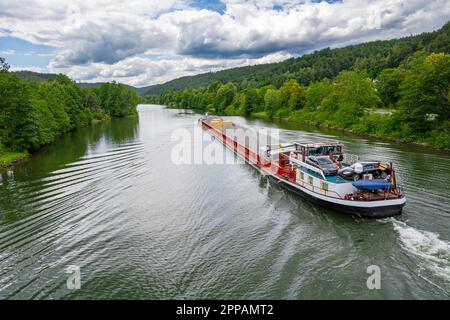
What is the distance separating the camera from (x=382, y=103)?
74375mm

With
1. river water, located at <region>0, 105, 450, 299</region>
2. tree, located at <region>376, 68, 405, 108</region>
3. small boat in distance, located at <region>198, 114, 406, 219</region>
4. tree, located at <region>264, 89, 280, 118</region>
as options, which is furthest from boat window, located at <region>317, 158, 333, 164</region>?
tree, located at <region>264, 89, 280, 118</region>

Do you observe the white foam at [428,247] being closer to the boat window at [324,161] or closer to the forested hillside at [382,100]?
the boat window at [324,161]

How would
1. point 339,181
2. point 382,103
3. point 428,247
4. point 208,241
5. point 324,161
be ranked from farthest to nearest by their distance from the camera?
point 382,103, point 324,161, point 339,181, point 208,241, point 428,247

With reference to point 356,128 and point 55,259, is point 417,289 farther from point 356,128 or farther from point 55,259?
point 356,128

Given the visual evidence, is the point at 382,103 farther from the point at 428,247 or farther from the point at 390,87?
the point at 428,247

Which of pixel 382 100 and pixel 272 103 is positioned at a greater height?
pixel 272 103

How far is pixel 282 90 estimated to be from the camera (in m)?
105

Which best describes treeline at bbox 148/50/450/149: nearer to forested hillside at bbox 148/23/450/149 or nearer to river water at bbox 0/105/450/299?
forested hillside at bbox 148/23/450/149

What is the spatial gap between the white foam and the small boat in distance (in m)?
1.67

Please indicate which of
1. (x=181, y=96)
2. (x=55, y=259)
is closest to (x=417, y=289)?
(x=55, y=259)

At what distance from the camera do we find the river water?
12.9 m

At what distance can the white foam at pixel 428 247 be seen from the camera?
1368cm

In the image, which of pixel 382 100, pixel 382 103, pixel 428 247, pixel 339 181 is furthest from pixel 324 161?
pixel 382 100

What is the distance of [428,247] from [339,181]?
6725mm
